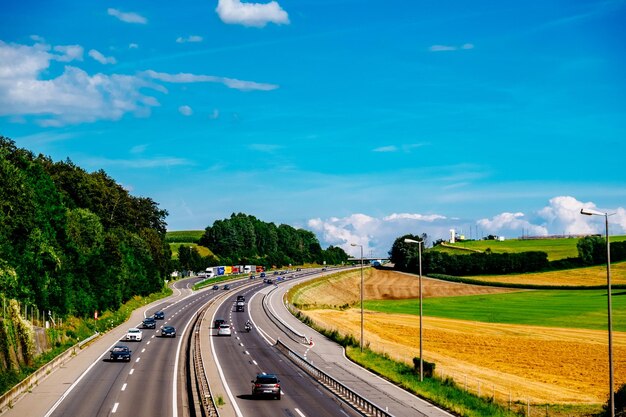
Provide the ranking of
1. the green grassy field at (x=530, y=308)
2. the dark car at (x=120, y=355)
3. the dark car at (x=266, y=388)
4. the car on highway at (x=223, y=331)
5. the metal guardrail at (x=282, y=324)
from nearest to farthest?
1. the dark car at (x=266, y=388)
2. the dark car at (x=120, y=355)
3. the metal guardrail at (x=282, y=324)
4. the car on highway at (x=223, y=331)
5. the green grassy field at (x=530, y=308)

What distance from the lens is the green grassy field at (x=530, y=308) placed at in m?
122

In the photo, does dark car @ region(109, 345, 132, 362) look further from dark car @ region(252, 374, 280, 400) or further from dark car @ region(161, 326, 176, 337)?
dark car @ region(161, 326, 176, 337)

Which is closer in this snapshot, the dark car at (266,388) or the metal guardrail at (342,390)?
the metal guardrail at (342,390)

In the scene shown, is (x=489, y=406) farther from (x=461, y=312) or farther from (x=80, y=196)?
(x=80, y=196)

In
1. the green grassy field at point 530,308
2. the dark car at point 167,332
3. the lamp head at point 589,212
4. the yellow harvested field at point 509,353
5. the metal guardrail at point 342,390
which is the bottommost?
the yellow harvested field at point 509,353

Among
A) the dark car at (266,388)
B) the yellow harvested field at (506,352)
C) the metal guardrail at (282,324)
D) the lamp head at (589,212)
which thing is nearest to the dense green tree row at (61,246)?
the metal guardrail at (282,324)

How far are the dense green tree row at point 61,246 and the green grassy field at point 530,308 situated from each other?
50404 mm

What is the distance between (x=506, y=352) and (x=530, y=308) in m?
67.3

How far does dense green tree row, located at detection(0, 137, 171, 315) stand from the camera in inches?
2975

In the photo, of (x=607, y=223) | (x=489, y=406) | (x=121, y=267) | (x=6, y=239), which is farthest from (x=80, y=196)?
(x=607, y=223)

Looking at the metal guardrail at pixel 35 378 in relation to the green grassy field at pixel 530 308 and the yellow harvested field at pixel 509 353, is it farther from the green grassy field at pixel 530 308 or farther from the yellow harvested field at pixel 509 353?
the green grassy field at pixel 530 308

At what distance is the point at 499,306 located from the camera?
504 feet

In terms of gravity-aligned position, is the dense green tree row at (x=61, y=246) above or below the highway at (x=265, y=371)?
above

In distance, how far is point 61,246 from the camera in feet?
317
